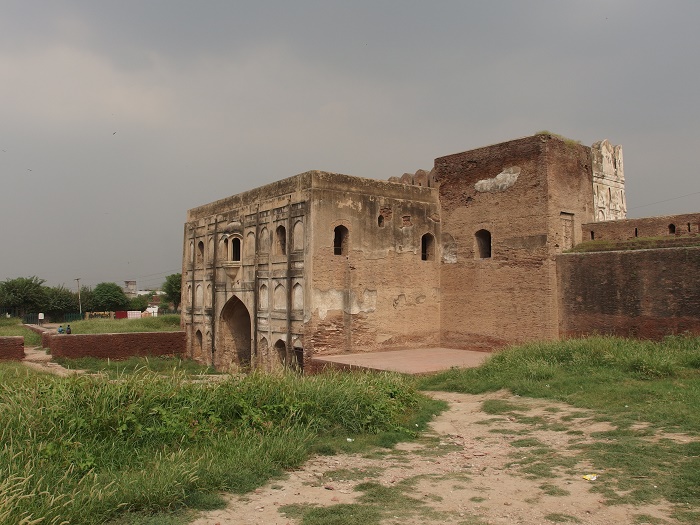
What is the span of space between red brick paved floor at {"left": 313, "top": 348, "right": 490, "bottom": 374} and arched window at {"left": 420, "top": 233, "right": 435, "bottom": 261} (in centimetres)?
284

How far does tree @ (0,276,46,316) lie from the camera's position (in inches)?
1779

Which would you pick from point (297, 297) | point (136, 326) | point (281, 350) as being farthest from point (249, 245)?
point (136, 326)

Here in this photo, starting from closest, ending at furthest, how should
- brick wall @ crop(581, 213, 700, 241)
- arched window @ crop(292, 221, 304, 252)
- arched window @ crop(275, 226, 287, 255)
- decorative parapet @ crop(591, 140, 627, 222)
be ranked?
brick wall @ crop(581, 213, 700, 241)
arched window @ crop(292, 221, 304, 252)
arched window @ crop(275, 226, 287, 255)
decorative parapet @ crop(591, 140, 627, 222)

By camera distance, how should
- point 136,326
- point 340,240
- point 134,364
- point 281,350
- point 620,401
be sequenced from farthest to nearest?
1. point 136,326
2. point 134,364
3. point 281,350
4. point 340,240
5. point 620,401

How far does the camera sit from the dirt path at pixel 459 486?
4.84 m

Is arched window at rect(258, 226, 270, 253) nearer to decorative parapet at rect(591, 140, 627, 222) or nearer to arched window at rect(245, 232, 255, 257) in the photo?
arched window at rect(245, 232, 255, 257)

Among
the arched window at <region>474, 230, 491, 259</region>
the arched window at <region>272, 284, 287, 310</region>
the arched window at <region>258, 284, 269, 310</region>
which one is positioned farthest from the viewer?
the arched window at <region>258, 284, 269, 310</region>

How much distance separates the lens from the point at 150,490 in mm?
4988

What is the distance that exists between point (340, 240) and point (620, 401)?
392 inches

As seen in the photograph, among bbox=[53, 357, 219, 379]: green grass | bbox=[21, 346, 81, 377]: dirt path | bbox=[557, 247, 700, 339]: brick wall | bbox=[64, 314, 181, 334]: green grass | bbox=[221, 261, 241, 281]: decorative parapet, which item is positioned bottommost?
bbox=[53, 357, 219, 379]: green grass

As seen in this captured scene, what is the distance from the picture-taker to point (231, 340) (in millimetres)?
20953

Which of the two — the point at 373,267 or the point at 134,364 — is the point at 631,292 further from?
the point at 134,364

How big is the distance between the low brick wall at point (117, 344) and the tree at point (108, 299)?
30.5 m

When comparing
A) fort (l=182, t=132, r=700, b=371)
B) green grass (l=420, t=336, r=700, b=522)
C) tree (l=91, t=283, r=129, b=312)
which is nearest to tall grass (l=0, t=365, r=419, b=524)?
green grass (l=420, t=336, r=700, b=522)
